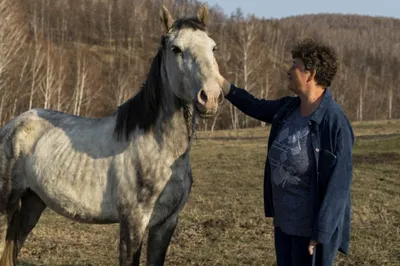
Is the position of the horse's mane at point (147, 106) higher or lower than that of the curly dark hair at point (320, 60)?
lower

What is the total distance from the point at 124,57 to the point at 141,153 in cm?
6342

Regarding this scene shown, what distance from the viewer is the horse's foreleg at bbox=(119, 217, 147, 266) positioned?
3.28m

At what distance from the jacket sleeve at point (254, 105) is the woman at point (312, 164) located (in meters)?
0.31

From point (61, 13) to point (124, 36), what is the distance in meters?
11.7

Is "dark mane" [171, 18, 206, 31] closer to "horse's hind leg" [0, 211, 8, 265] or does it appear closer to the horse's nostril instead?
the horse's nostril

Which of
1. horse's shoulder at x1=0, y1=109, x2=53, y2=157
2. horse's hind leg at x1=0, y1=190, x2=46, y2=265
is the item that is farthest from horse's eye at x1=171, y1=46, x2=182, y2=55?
horse's hind leg at x1=0, y1=190, x2=46, y2=265

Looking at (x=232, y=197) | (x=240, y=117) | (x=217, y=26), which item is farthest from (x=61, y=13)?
(x=232, y=197)

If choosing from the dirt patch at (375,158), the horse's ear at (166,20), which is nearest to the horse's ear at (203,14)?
the horse's ear at (166,20)

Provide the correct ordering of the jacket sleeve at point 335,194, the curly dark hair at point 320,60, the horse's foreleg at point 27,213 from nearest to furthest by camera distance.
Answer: the jacket sleeve at point 335,194 → the curly dark hair at point 320,60 → the horse's foreleg at point 27,213

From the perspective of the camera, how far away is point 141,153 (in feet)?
11.0

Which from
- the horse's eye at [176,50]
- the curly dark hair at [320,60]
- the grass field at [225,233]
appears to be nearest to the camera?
the curly dark hair at [320,60]

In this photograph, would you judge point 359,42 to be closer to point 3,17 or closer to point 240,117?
point 240,117

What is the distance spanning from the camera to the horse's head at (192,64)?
9.32ft

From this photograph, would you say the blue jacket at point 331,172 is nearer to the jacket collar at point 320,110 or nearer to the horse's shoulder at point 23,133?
the jacket collar at point 320,110
